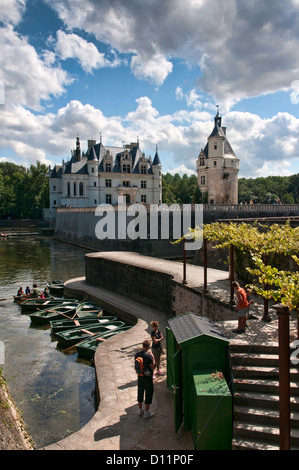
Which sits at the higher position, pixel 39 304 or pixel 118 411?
pixel 118 411

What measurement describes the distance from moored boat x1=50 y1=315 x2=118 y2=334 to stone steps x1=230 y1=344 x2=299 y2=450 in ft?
30.2

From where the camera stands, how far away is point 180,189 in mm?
103250

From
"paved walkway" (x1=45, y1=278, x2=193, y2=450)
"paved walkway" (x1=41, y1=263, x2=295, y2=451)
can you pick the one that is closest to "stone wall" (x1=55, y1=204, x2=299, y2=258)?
"paved walkway" (x1=41, y1=263, x2=295, y2=451)

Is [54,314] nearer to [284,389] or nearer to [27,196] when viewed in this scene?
[284,389]

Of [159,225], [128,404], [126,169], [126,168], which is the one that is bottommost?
[128,404]

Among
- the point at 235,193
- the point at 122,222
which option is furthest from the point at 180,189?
the point at 122,222

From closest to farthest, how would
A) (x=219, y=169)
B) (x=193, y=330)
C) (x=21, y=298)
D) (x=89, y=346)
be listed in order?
(x=193, y=330) → (x=89, y=346) → (x=21, y=298) → (x=219, y=169)

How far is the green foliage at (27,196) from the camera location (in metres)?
87.2

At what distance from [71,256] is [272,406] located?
36.4m

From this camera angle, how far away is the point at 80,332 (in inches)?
580

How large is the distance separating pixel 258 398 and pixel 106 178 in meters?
61.2

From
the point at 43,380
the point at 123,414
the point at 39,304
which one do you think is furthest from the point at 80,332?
the point at 123,414

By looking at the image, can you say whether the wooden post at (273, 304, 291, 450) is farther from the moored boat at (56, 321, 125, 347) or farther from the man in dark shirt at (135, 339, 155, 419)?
the moored boat at (56, 321, 125, 347)
